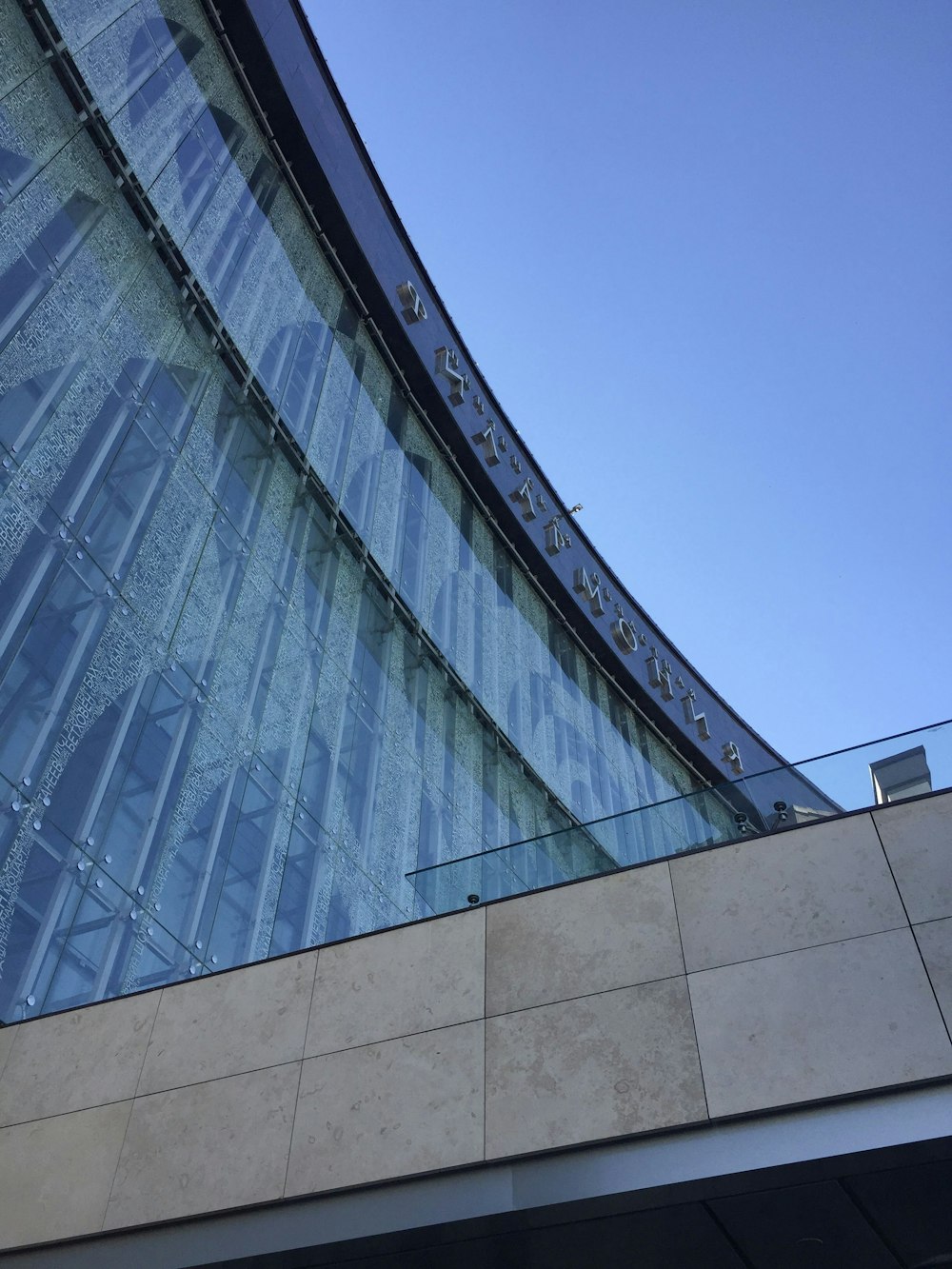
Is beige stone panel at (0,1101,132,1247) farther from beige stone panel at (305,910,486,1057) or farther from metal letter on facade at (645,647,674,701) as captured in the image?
A: metal letter on facade at (645,647,674,701)

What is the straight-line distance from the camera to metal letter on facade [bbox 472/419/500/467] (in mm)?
21911

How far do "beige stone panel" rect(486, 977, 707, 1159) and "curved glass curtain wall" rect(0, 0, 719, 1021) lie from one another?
172 cm

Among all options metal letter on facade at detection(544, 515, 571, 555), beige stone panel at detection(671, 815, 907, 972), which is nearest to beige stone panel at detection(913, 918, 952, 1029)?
beige stone panel at detection(671, 815, 907, 972)

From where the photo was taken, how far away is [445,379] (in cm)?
2092

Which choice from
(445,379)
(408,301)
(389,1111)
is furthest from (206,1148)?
(445,379)

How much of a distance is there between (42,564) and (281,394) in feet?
20.0

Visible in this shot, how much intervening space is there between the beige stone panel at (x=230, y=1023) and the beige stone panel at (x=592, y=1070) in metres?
1.50

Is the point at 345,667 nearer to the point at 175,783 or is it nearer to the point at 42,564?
the point at 175,783

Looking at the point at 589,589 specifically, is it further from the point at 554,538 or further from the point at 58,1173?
the point at 58,1173

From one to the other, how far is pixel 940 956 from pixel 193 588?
9.11 metres

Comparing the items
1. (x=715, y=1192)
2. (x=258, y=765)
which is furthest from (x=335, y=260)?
(x=715, y=1192)

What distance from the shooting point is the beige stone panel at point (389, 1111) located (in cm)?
666

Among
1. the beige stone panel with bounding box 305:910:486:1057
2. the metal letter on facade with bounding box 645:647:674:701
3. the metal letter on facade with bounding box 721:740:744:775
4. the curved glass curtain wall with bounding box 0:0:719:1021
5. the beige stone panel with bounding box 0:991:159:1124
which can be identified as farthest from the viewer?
the metal letter on facade with bounding box 721:740:744:775

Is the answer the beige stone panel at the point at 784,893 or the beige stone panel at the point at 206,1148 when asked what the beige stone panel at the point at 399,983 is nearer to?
the beige stone panel at the point at 206,1148
